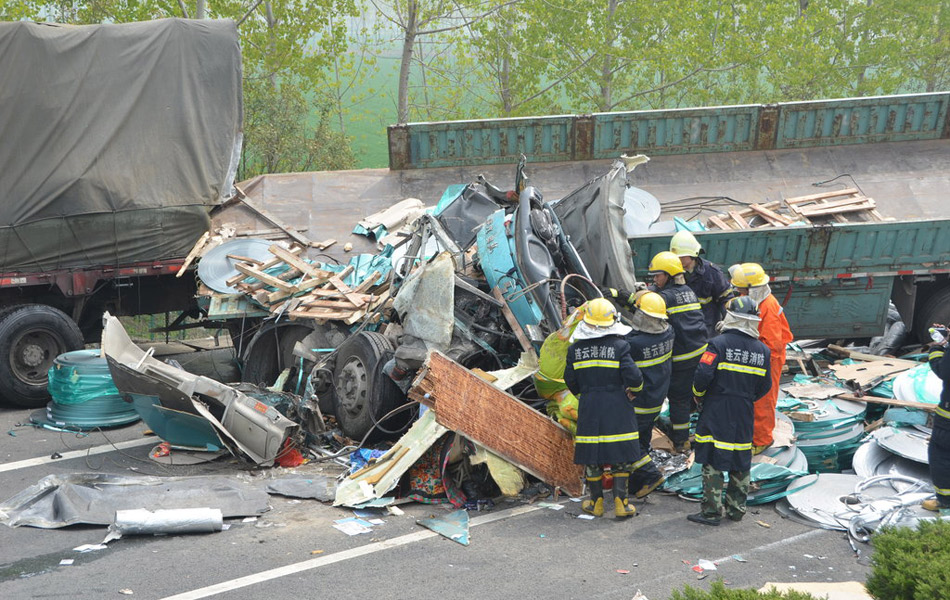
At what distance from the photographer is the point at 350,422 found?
8086 mm

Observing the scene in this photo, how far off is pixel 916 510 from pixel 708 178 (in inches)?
270

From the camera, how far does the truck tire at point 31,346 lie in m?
9.20

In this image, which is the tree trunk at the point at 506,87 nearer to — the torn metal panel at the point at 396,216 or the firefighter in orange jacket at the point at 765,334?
the torn metal panel at the point at 396,216

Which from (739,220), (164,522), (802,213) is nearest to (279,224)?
(739,220)

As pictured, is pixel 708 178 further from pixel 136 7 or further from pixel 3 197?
pixel 136 7

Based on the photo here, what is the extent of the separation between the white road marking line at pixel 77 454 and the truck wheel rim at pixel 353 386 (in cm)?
184

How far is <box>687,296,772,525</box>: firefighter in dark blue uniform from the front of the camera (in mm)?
6387

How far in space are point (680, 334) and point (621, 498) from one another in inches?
65.8

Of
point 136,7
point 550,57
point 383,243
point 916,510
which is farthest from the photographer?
point 550,57

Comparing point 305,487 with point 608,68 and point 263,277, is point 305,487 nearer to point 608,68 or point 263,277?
point 263,277

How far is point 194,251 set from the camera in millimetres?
10305

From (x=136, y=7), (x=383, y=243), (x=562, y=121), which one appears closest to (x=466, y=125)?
(x=562, y=121)

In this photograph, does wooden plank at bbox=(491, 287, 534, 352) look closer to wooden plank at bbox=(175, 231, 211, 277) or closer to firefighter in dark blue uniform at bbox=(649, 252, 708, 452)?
firefighter in dark blue uniform at bbox=(649, 252, 708, 452)

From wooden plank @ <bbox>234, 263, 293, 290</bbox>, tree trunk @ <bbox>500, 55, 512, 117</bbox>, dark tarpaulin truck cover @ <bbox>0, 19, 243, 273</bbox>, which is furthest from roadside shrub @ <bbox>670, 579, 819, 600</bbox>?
tree trunk @ <bbox>500, 55, 512, 117</bbox>
